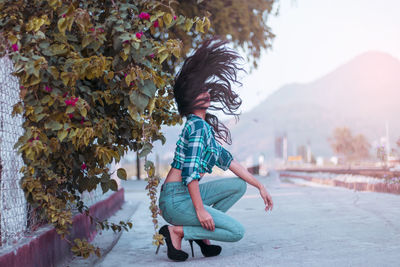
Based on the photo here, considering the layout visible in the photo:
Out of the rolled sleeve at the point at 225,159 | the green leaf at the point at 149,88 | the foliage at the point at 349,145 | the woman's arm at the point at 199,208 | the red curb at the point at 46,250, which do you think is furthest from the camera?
the foliage at the point at 349,145

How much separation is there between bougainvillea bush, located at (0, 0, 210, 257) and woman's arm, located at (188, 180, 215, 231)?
25 centimetres

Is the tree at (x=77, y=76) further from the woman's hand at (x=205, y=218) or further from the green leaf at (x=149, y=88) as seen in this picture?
the woman's hand at (x=205, y=218)

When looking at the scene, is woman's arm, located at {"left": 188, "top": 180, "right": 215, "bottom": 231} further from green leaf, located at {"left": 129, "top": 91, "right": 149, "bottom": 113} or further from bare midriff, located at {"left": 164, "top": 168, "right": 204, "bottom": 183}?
green leaf, located at {"left": 129, "top": 91, "right": 149, "bottom": 113}

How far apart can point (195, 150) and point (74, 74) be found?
94 cm

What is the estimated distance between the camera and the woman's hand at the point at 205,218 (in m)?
3.53

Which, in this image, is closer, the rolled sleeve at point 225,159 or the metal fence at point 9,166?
the metal fence at point 9,166

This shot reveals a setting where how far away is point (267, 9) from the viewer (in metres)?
12.8

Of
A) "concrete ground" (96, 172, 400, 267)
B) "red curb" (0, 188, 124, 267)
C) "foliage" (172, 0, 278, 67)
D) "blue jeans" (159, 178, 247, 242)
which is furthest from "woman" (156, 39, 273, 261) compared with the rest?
"foliage" (172, 0, 278, 67)

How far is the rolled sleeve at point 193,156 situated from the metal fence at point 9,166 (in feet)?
3.38

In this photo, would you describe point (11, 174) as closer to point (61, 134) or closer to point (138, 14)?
point (61, 134)

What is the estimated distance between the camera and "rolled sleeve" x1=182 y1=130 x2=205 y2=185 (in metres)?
3.45

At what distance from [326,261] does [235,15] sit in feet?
30.1

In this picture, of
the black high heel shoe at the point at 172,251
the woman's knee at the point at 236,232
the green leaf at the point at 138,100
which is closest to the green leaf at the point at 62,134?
the green leaf at the point at 138,100

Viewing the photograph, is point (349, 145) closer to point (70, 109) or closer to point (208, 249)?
point (208, 249)
